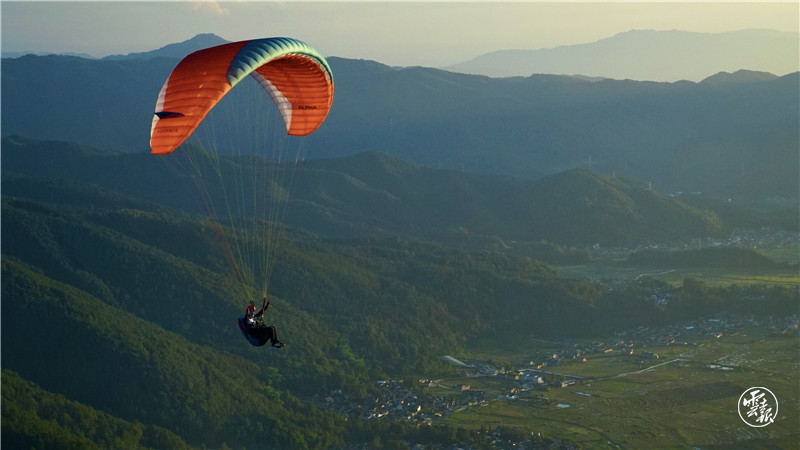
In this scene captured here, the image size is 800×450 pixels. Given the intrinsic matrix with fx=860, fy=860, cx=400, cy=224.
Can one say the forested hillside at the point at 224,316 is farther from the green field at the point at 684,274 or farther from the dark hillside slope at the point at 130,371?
the green field at the point at 684,274

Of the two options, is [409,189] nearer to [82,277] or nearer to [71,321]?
[82,277]

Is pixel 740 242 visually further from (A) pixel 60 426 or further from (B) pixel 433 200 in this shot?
(A) pixel 60 426

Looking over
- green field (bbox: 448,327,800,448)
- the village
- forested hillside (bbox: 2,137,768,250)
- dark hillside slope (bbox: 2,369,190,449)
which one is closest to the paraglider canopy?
dark hillside slope (bbox: 2,369,190,449)

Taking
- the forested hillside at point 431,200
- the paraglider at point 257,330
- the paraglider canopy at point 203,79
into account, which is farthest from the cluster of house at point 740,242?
the paraglider canopy at point 203,79

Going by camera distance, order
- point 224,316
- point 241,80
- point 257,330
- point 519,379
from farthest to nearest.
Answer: point 224,316 < point 519,379 < point 257,330 < point 241,80

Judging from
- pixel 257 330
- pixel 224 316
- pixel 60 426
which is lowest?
pixel 60 426

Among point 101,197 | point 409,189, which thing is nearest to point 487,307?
point 101,197

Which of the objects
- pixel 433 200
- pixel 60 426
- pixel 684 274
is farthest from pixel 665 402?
pixel 433 200
